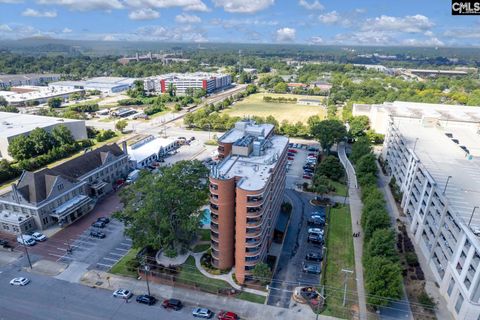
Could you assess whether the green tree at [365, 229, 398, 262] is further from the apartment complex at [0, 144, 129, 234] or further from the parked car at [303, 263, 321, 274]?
the apartment complex at [0, 144, 129, 234]

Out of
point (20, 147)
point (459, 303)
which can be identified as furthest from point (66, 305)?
point (20, 147)

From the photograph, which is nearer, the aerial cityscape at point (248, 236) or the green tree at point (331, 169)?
the aerial cityscape at point (248, 236)

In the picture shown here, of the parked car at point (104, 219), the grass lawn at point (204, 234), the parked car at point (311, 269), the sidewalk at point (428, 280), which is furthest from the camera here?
the parked car at point (104, 219)

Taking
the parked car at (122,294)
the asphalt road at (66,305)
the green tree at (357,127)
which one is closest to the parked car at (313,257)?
the asphalt road at (66,305)

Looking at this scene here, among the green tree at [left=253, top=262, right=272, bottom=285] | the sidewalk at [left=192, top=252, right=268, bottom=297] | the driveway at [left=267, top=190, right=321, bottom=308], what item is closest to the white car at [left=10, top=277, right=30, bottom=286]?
the sidewalk at [left=192, top=252, right=268, bottom=297]

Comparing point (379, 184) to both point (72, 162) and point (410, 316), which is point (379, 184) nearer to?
point (410, 316)

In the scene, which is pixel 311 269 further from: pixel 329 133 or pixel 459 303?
pixel 329 133

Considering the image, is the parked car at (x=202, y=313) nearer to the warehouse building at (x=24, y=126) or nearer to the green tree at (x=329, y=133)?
the green tree at (x=329, y=133)
